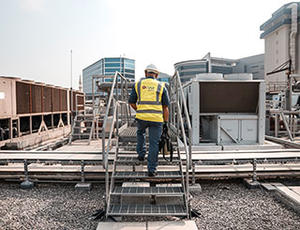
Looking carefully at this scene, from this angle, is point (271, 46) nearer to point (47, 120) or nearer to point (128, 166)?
point (47, 120)

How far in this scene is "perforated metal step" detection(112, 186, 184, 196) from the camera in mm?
3402

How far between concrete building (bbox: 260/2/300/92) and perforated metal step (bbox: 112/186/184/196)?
3423cm

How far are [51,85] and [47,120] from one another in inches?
73.8

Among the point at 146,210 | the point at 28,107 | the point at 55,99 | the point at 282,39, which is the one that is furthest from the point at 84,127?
the point at 282,39

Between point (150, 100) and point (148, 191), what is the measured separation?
4.61ft

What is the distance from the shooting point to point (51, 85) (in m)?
12.6

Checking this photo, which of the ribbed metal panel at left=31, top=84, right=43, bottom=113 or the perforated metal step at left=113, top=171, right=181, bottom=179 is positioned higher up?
the ribbed metal panel at left=31, top=84, right=43, bottom=113

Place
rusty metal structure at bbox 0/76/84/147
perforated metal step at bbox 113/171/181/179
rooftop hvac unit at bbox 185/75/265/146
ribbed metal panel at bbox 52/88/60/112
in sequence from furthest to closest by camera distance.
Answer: ribbed metal panel at bbox 52/88/60/112 → rusty metal structure at bbox 0/76/84/147 → rooftop hvac unit at bbox 185/75/265/146 → perforated metal step at bbox 113/171/181/179

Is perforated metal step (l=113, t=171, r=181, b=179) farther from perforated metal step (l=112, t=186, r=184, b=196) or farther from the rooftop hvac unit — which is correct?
the rooftop hvac unit

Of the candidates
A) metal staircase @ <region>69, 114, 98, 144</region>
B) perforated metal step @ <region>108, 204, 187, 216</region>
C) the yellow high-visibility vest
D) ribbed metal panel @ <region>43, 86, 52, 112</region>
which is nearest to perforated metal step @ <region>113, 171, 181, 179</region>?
perforated metal step @ <region>108, 204, 187, 216</region>

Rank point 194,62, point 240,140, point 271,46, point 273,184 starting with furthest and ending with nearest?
point 194,62
point 271,46
point 240,140
point 273,184

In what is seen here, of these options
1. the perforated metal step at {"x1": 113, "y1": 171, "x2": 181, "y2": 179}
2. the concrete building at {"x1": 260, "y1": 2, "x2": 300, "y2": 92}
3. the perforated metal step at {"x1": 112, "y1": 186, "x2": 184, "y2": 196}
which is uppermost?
the concrete building at {"x1": 260, "y1": 2, "x2": 300, "y2": 92}

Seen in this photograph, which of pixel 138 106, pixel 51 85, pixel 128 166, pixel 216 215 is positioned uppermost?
pixel 51 85

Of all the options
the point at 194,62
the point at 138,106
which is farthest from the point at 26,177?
the point at 194,62
